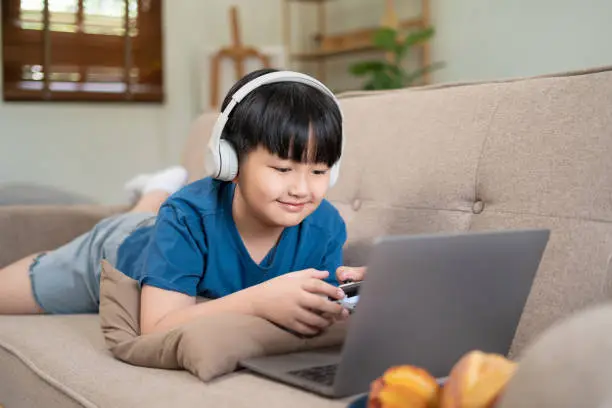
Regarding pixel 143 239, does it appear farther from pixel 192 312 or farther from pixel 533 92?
pixel 533 92

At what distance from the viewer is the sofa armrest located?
192 centimetres

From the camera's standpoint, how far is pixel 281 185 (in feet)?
3.93

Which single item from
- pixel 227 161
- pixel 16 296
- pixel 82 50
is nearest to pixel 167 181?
pixel 16 296

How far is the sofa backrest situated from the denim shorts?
0.49 metres

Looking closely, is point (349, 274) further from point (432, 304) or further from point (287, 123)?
point (432, 304)

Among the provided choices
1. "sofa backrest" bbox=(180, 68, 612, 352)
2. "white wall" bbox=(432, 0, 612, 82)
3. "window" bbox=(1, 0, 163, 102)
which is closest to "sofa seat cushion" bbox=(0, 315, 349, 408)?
"sofa backrest" bbox=(180, 68, 612, 352)

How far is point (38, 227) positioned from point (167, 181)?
0.34 meters

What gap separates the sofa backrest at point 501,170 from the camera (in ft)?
3.77

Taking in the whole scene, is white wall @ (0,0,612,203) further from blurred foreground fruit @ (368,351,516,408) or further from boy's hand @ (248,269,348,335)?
blurred foreground fruit @ (368,351,516,408)

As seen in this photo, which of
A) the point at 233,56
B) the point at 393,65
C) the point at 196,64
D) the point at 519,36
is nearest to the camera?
the point at 519,36

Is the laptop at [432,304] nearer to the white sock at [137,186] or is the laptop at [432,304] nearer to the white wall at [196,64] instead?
the white sock at [137,186]

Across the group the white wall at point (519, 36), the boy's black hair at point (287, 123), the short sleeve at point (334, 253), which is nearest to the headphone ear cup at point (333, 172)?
the boy's black hair at point (287, 123)

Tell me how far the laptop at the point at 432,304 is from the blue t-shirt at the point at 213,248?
1.08 ft

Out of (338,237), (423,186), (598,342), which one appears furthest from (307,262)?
(598,342)
